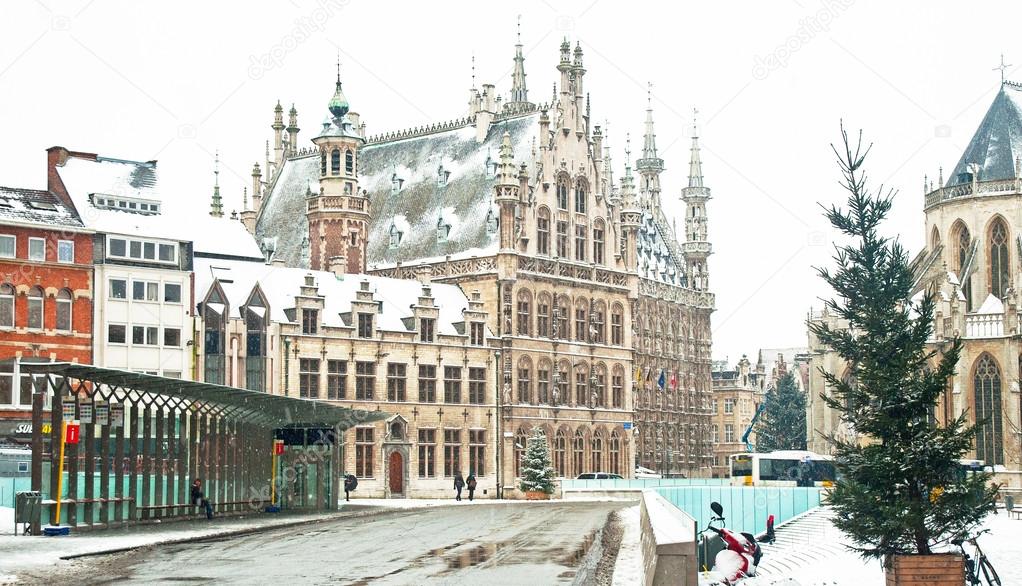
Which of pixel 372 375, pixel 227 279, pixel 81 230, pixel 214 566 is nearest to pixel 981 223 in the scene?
pixel 372 375

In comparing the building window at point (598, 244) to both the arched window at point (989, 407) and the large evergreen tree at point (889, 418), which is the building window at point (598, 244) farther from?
the large evergreen tree at point (889, 418)

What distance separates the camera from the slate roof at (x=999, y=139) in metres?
87.3

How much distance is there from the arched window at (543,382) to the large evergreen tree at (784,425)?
45.1m

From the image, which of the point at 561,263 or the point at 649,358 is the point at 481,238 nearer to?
the point at 561,263

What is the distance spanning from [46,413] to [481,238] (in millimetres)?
29992

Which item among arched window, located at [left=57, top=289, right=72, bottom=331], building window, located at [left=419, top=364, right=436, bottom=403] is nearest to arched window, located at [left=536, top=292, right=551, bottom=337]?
building window, located at [left=419, top=364, right=436, bottom=403]

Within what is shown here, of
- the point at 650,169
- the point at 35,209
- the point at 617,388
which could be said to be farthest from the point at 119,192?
the point at 650,169

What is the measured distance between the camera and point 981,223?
Result: 8712 centimetres

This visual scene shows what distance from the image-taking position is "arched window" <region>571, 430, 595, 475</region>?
8319 cm

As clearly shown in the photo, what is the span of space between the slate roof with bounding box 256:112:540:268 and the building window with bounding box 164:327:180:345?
71.3 ft

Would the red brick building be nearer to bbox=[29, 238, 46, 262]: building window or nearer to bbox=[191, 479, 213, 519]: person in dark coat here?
bbox=[29, 238, 46, 262]: building window

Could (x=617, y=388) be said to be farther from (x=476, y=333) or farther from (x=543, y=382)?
(x=476, y=333)

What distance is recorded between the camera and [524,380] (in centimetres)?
8062

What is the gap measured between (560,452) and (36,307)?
1298 inches
